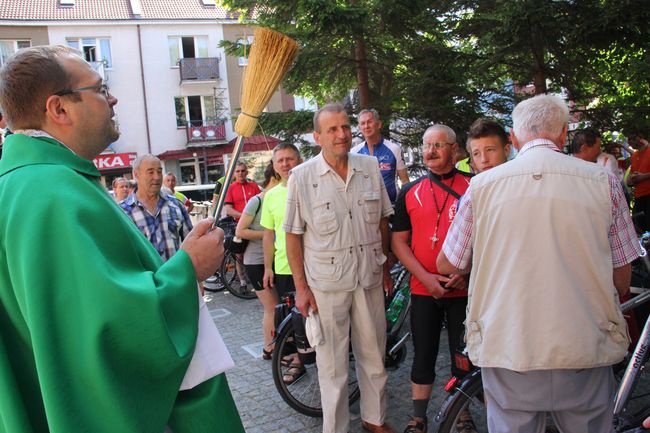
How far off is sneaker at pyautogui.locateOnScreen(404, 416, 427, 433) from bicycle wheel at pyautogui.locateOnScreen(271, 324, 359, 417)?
0.75m

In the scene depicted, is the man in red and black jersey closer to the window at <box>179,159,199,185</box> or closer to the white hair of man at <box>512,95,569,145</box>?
the white hair of man at <box>512,95,569,145</box>

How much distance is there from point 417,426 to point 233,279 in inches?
223

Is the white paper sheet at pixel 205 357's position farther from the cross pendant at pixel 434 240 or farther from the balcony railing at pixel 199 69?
the balcony railing at pixel 199 69

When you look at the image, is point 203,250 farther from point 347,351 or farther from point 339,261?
point 347,351

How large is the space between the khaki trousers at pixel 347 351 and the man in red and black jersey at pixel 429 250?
25 centimetres

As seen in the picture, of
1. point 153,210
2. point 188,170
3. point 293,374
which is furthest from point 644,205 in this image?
point 188,170

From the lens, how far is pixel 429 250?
11.2ft

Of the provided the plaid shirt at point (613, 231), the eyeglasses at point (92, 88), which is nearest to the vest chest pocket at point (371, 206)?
the plaid shirt at point (613, 231)

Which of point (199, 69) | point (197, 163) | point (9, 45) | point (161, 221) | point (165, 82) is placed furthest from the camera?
point (197, 163)

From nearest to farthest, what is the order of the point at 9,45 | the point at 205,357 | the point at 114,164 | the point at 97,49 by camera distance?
1. the point at 205,357
2. the point at 114,164
3. the point at 9,45
4. the point at 97,49

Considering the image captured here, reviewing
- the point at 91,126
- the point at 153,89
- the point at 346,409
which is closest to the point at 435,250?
the point at 346,409

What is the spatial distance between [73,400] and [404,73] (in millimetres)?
8525

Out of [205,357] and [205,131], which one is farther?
[205,131]

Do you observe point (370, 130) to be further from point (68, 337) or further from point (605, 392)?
point (68, 337)
